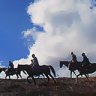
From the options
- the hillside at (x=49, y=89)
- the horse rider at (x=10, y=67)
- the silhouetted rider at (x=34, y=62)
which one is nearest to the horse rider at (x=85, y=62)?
the hillside at (x=49, y=89)

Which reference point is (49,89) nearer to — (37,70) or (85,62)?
(37,70)

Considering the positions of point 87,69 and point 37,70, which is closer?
point 37,70

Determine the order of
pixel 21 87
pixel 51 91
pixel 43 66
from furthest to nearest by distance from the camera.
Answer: pixel 43 66 → pixel 21 87 → pixel 51 91

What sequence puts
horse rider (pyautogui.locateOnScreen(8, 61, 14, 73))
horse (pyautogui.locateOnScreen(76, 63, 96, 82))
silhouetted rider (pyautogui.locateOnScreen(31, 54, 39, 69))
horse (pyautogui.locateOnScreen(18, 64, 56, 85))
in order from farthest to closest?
horse rider (pyautogui.locateOnScreen(8, 61, 14, 73)) < horse (pyautogui.locateOnScreen(76, 63, 96, 82)) < horse (pyautogui.locateOnScreen(18, 64, 56, 85)) < silhouetted rider (pyautogui.locateOnScreen(31, 54, 39, 69))

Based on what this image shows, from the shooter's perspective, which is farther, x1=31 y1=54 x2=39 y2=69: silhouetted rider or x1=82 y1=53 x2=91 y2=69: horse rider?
x1=82 y1=53 x2=91 y2=69: horse rider

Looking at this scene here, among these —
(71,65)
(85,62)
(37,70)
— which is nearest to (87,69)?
(85,62)

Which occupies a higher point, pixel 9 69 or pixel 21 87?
pixel 9 69

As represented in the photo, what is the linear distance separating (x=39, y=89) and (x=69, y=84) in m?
4.91

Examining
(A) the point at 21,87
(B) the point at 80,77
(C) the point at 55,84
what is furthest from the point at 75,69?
(A) the point at 21,87

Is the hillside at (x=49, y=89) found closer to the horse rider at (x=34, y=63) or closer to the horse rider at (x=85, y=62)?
the horse rider at (x=34, y=63)

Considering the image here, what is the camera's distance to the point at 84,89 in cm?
4088

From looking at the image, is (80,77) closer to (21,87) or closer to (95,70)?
(95,70)

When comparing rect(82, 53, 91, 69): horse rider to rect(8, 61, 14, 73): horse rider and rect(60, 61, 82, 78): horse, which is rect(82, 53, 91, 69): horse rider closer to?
rect(60, 61, 82, 78): horse

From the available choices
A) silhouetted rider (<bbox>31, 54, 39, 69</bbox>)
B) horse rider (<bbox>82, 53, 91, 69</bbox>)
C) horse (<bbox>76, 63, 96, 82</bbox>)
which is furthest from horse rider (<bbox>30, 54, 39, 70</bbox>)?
horse (<bbox>76, 63, 96, 82</bbox>)
